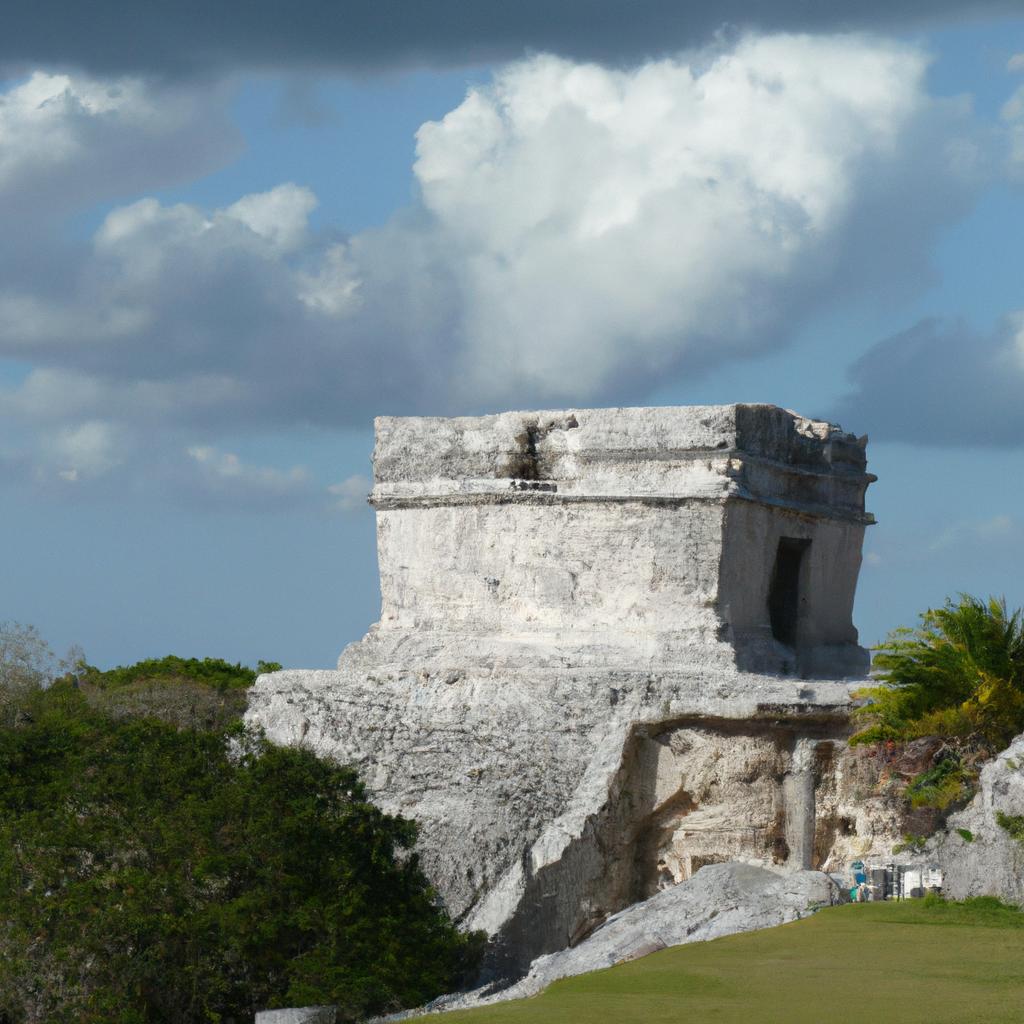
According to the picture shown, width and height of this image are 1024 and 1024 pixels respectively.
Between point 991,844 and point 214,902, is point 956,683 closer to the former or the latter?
point 991,844

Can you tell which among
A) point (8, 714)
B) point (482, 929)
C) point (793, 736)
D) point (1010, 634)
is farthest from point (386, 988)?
point (8, 714)

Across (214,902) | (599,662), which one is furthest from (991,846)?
(214,902)

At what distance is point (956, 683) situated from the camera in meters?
14.4

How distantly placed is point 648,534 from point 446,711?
7.16 feet

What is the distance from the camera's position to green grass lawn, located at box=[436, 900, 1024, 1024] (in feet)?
32.5

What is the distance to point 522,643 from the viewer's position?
52.7 ft

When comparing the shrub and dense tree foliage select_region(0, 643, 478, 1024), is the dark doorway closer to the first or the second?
the shrub

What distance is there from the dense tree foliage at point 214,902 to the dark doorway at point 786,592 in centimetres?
467

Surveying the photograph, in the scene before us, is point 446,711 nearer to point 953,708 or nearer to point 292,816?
point 292,816

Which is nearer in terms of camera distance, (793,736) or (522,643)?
(793,736)

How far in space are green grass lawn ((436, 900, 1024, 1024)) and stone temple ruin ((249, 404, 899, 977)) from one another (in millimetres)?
2165

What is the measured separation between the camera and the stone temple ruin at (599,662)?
14.6 m

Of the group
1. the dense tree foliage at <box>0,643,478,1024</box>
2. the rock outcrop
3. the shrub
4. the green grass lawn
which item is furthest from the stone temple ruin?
the green grass lawn

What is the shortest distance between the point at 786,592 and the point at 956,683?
9.80ft
